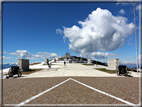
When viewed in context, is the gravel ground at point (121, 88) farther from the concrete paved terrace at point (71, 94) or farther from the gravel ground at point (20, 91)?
the gravel ground at point (20, 91)

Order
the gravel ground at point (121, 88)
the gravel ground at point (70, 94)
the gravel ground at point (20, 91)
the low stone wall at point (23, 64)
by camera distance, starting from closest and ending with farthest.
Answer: the gravel ground at point (70, 94) < the gravel ground at point (20, 91) < the gravel ground at point (121, 88) < the low stone wall at point (23, 64)

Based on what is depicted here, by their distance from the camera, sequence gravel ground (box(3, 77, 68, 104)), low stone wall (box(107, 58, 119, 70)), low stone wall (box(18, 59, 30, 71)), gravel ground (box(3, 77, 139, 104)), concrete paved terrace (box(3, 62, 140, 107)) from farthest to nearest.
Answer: low stone wall (box(107, 58, 119, 70)), low stone wall (box(18, 59, 30, 71)), gravel ground (box(3, 77, 68, 104)), gravel ground (box(3, 77, 139, 104)), concrete paved terrace (box(3, 62, 140, 107))

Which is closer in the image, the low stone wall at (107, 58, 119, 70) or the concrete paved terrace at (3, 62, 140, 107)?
the concrete paved terrace at (3, 62, 140, 107)

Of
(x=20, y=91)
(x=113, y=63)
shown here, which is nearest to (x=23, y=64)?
(x=20, y=91)

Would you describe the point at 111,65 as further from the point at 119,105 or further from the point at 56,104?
the point at 56,104

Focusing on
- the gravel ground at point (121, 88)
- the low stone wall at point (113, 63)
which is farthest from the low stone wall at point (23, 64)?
the low stone wall at point (113, 63)

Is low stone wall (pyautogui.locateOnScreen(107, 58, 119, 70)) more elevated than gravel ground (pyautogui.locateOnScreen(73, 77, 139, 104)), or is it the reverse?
low stone wall (pyautogui.locateOnScreen(107, 58, 119, 70))

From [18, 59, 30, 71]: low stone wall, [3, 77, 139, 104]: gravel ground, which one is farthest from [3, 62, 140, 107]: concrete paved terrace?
[18, 59, 30, 71]: low stone wall

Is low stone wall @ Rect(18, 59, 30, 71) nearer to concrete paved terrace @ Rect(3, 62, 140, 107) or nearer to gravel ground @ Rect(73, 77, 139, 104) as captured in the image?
concrete paved terrace @ Rect(3, 62, 140, 107)

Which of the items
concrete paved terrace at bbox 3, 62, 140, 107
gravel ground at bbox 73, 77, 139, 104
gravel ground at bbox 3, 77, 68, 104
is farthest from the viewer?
gravel ground at bbox 73, 77, 139, 104

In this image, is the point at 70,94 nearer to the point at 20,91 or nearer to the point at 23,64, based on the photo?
the point at 20,91

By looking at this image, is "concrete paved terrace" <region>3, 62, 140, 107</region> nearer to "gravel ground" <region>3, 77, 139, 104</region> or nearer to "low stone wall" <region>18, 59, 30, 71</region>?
"gravel ground" <region>3, 77, 139, 104</region>

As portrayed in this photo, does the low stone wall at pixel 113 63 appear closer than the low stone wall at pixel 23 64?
No

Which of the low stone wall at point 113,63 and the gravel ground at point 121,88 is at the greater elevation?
the low stone wall at point 113,63
